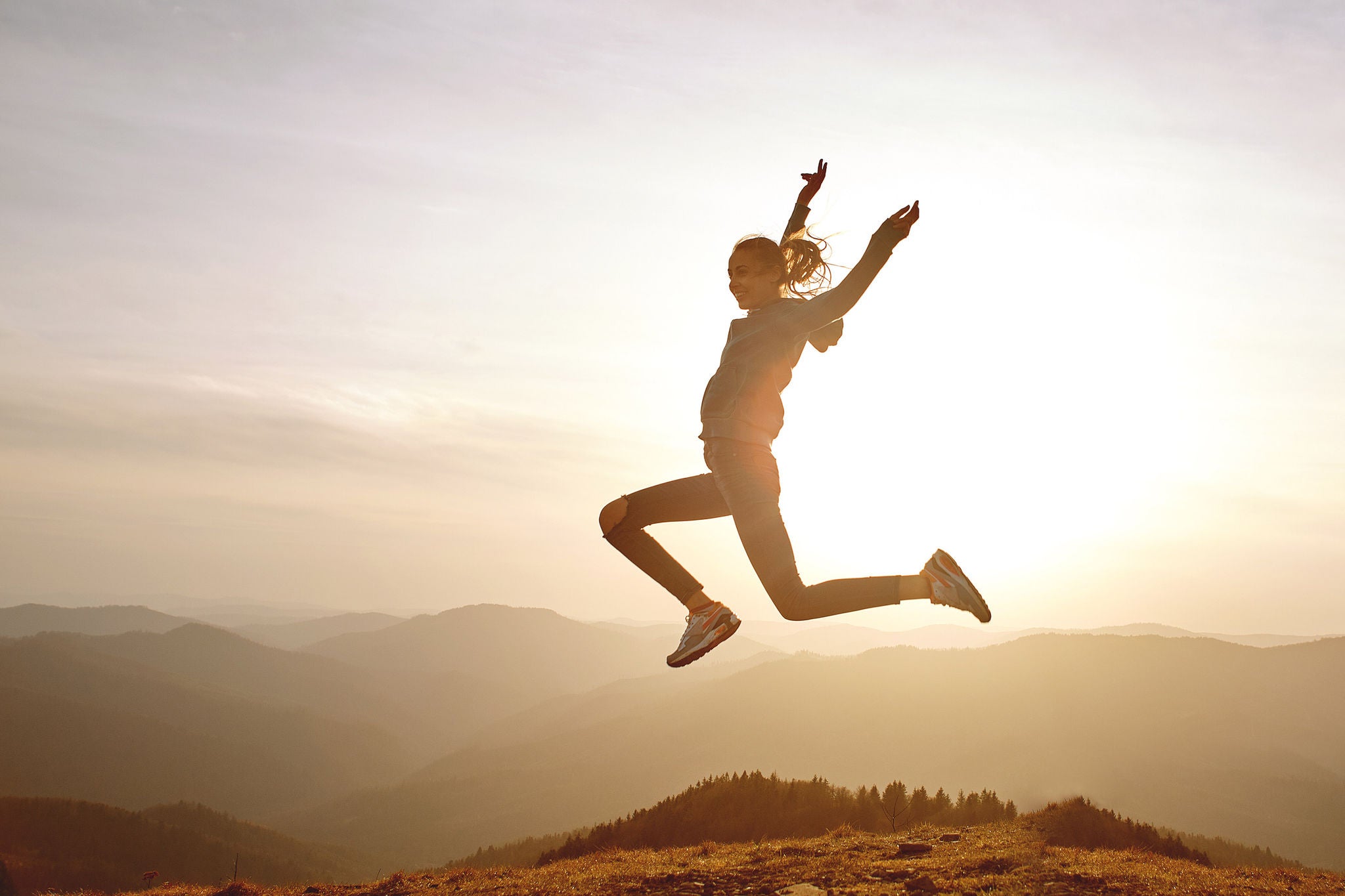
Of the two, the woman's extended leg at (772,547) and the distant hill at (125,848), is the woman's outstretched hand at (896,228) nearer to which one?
the woman's extended leg at (772,547)

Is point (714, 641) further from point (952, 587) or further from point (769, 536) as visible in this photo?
point (952, 587)

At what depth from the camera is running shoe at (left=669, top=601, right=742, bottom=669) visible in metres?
4.98

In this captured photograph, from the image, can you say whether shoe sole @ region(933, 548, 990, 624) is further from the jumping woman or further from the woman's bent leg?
the woman's bent leg

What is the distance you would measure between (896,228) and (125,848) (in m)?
217

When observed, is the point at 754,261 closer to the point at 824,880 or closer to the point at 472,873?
the point at 824,880

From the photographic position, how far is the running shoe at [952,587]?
14.3ft

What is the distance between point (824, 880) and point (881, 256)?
5.44 metres

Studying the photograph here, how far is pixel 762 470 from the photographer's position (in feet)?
15.5

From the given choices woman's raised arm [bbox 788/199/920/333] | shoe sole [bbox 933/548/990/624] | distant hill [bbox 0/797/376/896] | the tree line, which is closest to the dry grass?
shoe sole [bbox 933/548/990/624]

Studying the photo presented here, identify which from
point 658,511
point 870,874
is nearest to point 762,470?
point 658,511

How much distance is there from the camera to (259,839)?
7549 inches

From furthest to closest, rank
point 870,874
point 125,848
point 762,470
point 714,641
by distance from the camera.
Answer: point 125,848 < point 870,874 < point 714,641 < point 762,470

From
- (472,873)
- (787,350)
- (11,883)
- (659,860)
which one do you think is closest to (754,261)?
(787,350)

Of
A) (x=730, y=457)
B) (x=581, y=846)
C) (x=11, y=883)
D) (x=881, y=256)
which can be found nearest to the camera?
(x=881, y=256)
